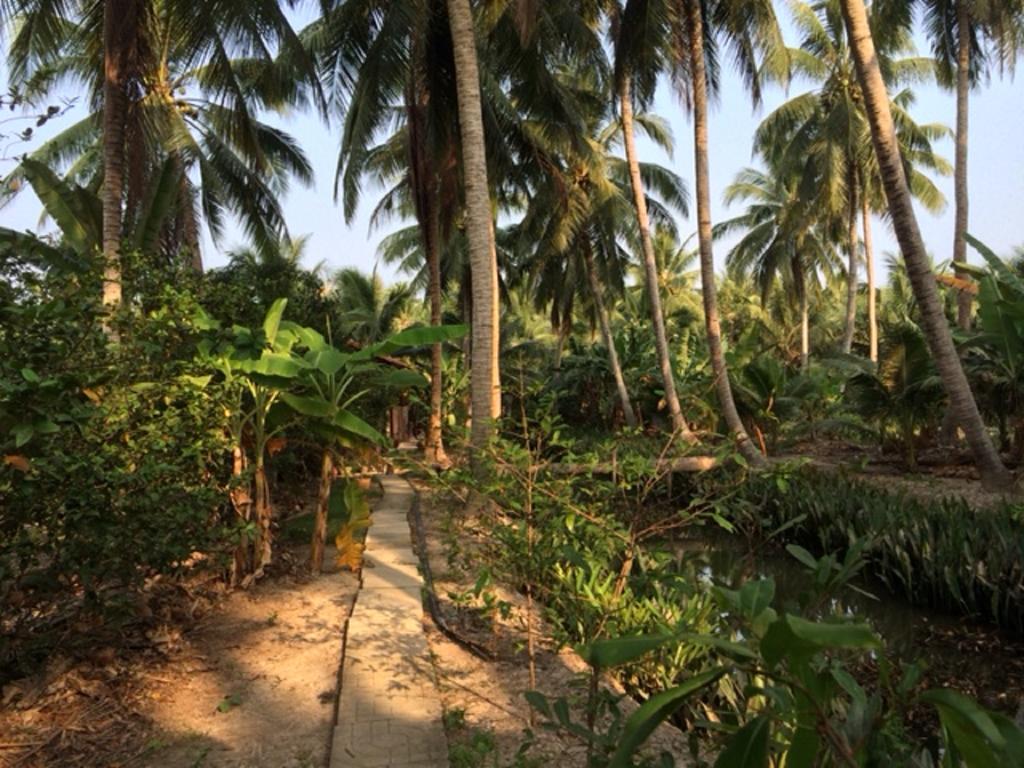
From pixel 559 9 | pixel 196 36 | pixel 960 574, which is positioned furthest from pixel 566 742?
pixel 559 9

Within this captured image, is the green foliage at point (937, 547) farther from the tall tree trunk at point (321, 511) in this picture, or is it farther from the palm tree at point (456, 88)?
the palm tree at point (456, 88)

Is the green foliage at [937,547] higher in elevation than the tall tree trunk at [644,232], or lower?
lower

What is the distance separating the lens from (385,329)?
24.7 meters

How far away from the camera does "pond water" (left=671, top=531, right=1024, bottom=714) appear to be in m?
4.79

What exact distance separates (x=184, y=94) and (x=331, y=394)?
12.8 metres

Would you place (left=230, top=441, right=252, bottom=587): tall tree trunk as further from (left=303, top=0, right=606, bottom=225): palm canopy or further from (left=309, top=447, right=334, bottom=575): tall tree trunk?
(left=303, top=0, right=606, bottom=225): palm canopy

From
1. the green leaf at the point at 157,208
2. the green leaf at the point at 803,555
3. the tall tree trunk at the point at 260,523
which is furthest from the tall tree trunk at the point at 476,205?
the green leaf at the point at 803,555

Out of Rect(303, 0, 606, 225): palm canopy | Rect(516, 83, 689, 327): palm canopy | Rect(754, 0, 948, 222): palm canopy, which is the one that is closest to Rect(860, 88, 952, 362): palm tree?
Rect(754, 0, 948, 222): palm canopy

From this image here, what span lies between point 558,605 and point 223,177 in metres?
14.3

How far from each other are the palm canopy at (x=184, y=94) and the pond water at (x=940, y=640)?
22.9ft

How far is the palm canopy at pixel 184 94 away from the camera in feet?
29.3

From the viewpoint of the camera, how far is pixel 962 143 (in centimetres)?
1356

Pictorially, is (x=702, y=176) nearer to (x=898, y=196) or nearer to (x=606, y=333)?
(x=898, y=196)

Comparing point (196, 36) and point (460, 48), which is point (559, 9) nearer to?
point (460, 48)
